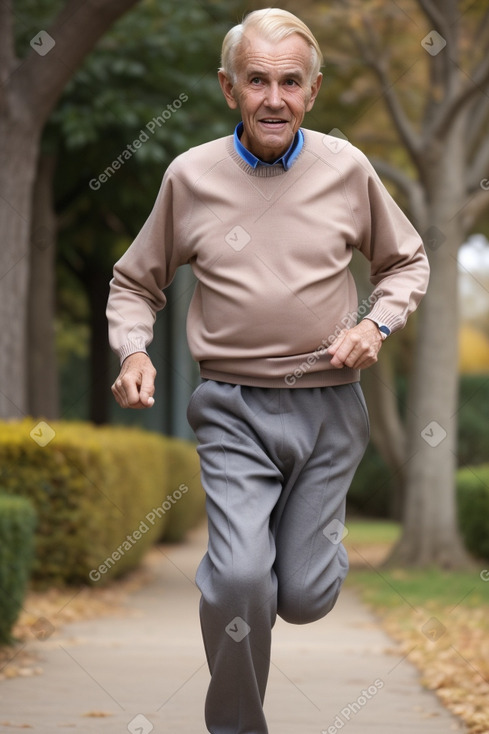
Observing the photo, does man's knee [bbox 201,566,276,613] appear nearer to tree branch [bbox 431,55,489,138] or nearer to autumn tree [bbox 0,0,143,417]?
autumn tree [bbox 0,0,143,417]

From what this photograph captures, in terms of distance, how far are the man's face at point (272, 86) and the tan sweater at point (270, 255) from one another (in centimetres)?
11

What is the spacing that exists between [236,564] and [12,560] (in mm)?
3491

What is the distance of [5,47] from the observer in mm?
9172

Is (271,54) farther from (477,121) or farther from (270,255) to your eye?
(477,121)

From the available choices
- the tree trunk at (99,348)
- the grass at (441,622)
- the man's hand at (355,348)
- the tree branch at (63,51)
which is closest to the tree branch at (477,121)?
the grass at (441,622)

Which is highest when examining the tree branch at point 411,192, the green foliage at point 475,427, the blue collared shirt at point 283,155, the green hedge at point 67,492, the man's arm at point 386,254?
the blue collared shirt at point 283,155

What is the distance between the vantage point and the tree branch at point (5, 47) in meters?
9.02

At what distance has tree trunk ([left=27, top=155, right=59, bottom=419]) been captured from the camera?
12680 millimetres

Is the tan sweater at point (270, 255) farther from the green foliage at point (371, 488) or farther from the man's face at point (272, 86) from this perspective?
the green foliage at point (371, 488)

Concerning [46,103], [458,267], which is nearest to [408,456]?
[458,267]

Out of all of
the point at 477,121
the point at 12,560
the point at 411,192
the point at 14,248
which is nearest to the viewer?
the point at 12,560

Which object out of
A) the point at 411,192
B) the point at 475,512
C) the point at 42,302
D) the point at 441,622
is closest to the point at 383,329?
the point at 441,622

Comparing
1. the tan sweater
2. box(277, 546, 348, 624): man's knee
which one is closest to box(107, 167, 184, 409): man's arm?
the tan sweater

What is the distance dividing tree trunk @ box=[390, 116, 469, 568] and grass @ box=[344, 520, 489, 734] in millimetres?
311
